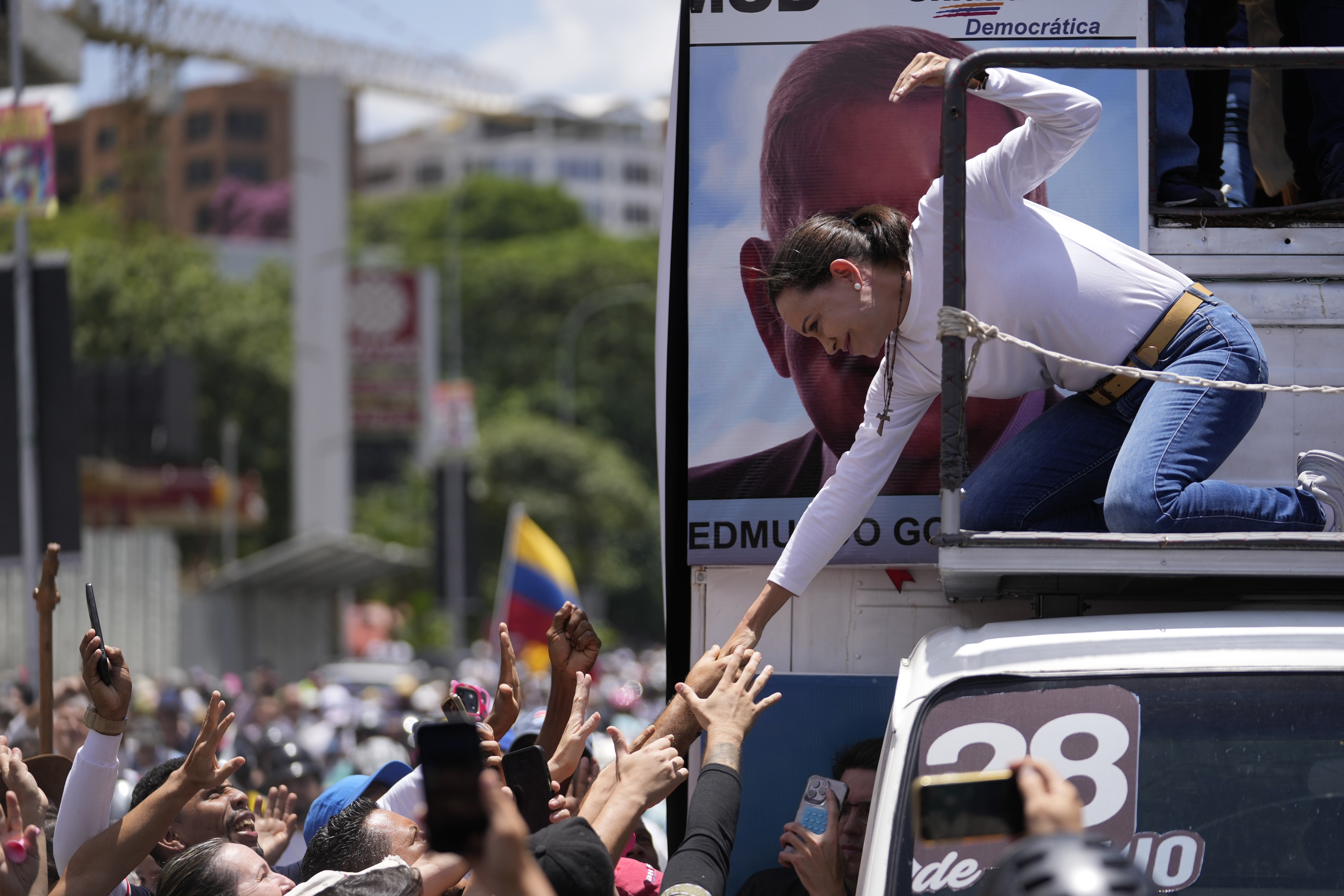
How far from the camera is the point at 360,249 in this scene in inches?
3263

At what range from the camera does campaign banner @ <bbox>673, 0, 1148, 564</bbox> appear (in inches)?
155

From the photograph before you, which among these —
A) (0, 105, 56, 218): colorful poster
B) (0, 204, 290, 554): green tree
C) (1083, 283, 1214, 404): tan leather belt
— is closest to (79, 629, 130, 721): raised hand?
(1083, 283, 1214, 404): tan leather belt

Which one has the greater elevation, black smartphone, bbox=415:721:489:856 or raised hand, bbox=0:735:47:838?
black smartphone, bbox=415:721:489:856

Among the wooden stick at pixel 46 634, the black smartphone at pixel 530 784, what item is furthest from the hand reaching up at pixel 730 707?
the wooden stick at pixel 46 634

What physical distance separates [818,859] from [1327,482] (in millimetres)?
1406

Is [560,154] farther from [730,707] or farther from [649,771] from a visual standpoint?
[649,771]

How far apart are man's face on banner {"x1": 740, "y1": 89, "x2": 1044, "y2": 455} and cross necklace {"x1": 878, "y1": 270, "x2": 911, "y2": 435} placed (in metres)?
0.26

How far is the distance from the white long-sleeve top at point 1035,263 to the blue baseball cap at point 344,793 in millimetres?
2125

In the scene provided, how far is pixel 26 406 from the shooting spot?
877cm

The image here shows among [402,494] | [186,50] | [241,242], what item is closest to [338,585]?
[402,494]

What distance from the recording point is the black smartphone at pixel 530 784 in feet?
9.66

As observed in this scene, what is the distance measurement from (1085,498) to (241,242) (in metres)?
78.2

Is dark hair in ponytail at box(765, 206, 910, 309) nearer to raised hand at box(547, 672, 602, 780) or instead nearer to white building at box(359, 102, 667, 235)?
raised hand at box(547, 672, 602, 780)

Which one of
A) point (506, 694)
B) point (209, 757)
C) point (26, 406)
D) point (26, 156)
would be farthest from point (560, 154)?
point (209, 757)
